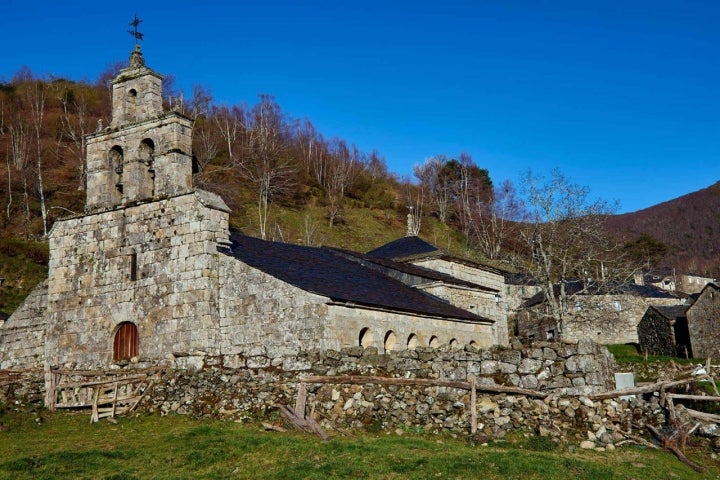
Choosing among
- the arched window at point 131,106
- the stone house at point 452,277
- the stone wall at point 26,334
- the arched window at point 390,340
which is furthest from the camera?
the stone house at point 452,277

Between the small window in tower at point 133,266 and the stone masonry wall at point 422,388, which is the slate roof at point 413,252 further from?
the stone masonry wall at point 422,388

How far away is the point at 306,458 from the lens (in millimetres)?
11289

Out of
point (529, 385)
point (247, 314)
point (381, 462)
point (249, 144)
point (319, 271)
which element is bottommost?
point (381, 462)

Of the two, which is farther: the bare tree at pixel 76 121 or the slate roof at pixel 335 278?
the bare tree at pixel 76 121

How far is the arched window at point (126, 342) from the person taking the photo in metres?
19.1

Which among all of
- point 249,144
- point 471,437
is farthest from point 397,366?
point 249,144

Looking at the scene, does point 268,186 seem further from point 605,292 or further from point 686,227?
point 686,227

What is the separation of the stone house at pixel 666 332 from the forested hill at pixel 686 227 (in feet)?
311

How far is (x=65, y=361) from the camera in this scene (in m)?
19.9

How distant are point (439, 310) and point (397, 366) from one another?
8.07 m

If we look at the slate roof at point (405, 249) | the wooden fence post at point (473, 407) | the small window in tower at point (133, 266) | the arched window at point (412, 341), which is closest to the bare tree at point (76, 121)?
the slate roof at point (405, 249)

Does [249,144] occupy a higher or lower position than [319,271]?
higher

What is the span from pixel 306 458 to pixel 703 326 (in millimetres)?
36454

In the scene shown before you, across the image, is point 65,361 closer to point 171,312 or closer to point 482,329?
point 171,312
